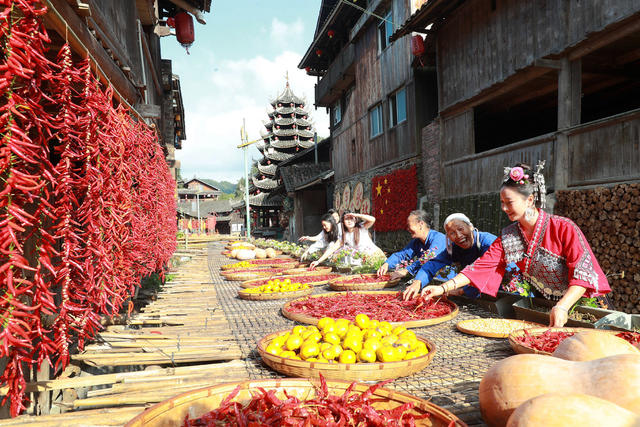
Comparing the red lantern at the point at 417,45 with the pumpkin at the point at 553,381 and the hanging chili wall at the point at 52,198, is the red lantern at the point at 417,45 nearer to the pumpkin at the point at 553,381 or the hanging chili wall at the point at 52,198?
the hanging chili wall at the point at 52,198

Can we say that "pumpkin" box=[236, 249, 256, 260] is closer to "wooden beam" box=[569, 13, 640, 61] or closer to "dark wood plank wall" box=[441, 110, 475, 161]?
"dark wood plank wall" box=[441, 110, 475, 161]

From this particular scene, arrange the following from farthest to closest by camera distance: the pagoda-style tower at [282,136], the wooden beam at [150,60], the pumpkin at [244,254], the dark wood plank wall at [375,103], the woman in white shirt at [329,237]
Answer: the pagoda-style tower at [282,136] → the dark wood plank wall at [375,103] → the pumpkin at [244,254] → the woman in white shirt at [329,237] → the wooden beam at [150,60]

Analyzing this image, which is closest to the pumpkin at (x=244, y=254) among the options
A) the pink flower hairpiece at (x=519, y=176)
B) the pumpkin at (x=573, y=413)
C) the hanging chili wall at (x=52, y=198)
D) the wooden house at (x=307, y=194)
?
the hanging chili wall at (x=52, y=198)

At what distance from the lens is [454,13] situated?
31.7ft

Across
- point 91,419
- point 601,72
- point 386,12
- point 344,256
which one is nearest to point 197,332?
point 91,419

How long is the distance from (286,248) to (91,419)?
38.6 feet

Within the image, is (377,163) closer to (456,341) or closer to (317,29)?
(317,29)

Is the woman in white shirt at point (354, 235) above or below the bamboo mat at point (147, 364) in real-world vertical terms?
above

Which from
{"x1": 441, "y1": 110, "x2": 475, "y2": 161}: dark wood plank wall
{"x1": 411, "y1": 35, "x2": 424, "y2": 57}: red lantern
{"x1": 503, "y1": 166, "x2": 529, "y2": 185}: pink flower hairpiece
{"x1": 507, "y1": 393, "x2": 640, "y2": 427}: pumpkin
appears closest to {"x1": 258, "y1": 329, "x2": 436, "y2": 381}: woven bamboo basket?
{"x1": 507, "y1": 393, "x2": 640, "y2": 427}: pumpkin

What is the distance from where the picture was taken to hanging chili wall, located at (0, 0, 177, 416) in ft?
5.48

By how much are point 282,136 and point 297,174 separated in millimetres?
18759

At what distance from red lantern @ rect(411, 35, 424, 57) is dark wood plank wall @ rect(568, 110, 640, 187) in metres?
5.57

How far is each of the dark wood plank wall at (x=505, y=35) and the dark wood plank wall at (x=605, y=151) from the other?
58.2 inches

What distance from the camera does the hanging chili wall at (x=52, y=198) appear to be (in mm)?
1670
